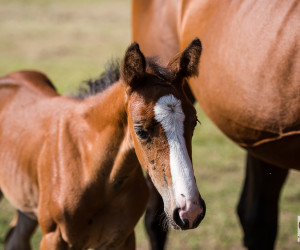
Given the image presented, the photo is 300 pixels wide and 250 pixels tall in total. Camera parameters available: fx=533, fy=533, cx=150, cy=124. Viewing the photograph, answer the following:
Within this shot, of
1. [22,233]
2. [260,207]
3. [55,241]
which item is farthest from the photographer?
[260,207]

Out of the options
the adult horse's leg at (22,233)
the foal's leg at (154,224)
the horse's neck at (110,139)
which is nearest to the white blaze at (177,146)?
the horse's neck at (110,139)

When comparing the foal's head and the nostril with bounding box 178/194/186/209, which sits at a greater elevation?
the foal's head

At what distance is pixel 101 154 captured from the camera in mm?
3002

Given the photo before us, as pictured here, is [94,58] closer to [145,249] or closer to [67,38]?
[67,38]

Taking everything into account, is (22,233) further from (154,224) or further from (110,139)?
(110,139)

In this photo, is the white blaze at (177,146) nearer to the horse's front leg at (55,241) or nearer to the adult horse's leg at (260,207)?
the horse's front leg at (55,241)

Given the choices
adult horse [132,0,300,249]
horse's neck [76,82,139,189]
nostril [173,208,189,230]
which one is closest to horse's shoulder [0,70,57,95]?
horse's neck [76,82,139,189]

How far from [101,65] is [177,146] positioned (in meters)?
9.75

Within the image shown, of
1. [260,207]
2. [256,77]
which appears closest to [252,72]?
[256,77]

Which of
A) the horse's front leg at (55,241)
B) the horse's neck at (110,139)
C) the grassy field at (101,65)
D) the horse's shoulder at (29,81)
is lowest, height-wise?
the grassy field at (101,65)

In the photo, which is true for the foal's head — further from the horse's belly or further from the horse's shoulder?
the horse's shoulder

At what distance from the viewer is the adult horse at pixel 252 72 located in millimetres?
3006

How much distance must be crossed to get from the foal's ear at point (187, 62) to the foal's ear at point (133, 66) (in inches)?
7.9

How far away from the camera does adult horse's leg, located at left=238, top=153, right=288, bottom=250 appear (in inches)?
160
